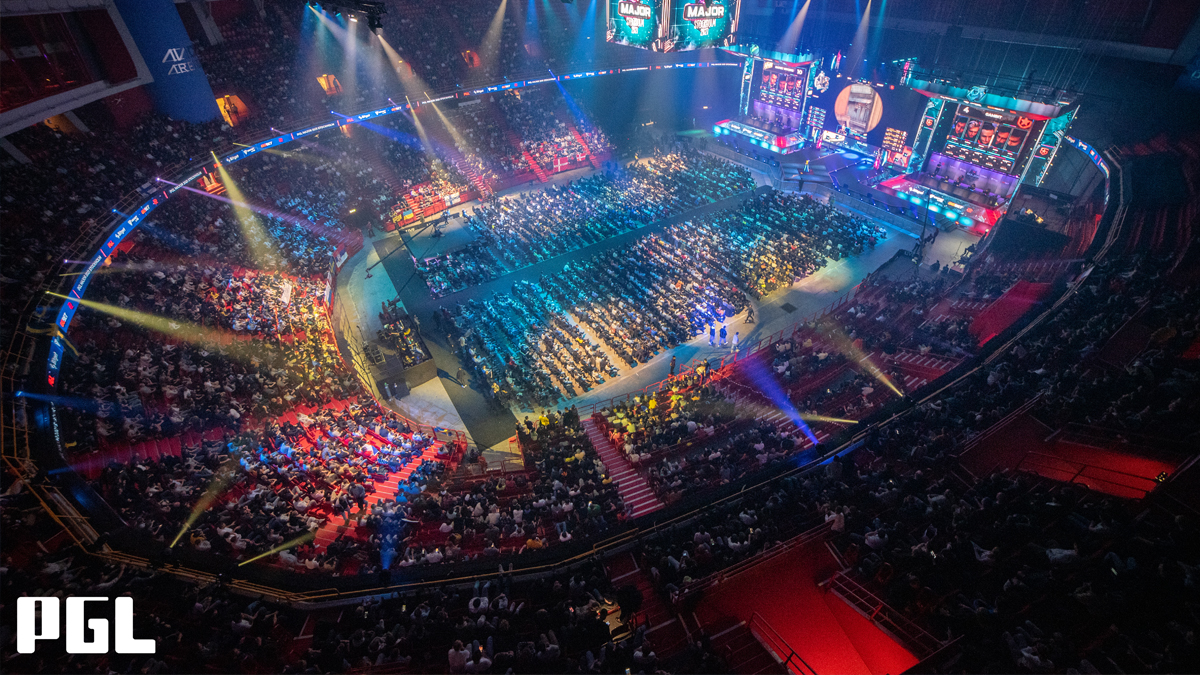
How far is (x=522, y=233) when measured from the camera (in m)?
31.9

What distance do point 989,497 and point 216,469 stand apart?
19.9 m

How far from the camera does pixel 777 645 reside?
9.58m

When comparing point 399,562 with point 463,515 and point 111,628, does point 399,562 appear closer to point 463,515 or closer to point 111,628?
point 463,515

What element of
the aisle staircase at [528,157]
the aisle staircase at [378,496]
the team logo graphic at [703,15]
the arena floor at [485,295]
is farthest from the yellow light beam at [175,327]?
the team logo graphic at [703,15]

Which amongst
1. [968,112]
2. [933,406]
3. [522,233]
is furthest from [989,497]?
[968,112]

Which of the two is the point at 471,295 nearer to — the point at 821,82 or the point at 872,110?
the point at 872,110

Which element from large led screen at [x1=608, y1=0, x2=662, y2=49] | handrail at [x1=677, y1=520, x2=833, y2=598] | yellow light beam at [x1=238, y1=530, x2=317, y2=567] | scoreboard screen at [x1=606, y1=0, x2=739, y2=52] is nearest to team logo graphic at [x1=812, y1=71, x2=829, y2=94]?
scoreboard screen at [x1=606, y1=0, x2=739, y2=52]

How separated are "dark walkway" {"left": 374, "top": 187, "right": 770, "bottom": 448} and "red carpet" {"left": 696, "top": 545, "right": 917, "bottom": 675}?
36.2 feet

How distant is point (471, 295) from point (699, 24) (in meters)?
23.6

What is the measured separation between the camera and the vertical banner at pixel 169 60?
2328 centimetres

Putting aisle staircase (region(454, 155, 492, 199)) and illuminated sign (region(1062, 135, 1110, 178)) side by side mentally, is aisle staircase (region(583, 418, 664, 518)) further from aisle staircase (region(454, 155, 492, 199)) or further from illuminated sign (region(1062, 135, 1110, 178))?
illuminated sign (region(1062, 135, 1110, 178))

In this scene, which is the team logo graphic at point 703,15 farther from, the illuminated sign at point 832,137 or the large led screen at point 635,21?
the illuminated sign at point 832,137

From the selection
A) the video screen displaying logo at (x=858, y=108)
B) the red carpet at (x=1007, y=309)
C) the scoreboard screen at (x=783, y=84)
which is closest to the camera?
the red carpet at (x=1007, y=309)

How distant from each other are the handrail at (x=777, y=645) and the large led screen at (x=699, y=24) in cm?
3257
